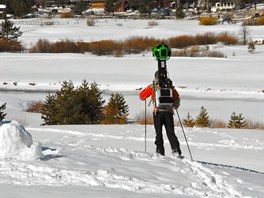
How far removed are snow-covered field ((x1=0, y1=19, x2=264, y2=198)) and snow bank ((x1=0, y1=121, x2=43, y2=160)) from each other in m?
0.01

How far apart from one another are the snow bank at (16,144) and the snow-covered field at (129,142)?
12 mm

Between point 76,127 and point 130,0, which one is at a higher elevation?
point 130,0

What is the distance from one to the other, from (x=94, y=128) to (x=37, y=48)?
1511 inches

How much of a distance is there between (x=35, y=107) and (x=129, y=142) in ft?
40.8

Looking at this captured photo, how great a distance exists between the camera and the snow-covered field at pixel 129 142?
6652mm

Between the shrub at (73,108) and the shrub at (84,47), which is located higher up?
the shrub at (84,47)

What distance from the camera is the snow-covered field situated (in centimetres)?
665

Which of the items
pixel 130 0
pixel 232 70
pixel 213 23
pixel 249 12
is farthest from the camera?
pixel 130 0

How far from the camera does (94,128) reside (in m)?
17.5

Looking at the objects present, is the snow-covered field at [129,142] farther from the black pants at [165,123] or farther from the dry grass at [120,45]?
the dry grass at [120,45]

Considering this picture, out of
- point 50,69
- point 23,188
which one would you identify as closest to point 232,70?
point 50,69

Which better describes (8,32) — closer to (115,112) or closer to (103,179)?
(115,112)

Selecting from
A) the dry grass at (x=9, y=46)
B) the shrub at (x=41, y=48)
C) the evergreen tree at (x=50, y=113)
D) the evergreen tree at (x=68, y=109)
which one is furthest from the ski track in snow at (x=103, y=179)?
the dry grass at (x=9, y=46)

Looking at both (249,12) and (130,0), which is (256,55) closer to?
(249,12)
